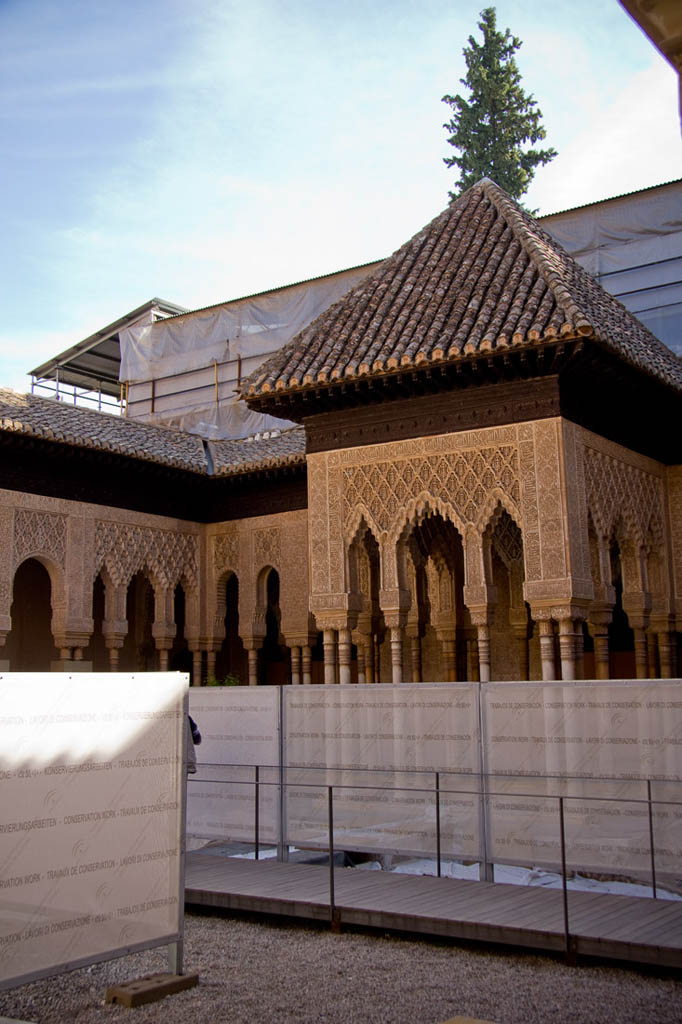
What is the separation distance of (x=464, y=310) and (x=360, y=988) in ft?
27.0

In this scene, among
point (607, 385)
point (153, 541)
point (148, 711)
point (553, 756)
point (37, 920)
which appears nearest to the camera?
point (37, 920)

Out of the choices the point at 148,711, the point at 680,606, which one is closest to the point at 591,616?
the point at 680,606

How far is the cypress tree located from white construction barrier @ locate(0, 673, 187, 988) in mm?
22346

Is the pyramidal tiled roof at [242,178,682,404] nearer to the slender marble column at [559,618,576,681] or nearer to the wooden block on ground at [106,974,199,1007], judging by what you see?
the slender marble column at [559,618,576,681]

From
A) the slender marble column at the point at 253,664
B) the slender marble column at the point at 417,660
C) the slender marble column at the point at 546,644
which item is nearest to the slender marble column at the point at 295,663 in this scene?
the slender marble column at the point at 253,664

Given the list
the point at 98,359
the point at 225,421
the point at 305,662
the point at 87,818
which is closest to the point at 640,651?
the point at 305,662

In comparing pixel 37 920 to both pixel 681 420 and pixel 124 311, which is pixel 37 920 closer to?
pixel 681 420

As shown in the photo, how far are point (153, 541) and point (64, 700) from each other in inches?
456

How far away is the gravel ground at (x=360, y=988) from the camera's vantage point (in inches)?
218

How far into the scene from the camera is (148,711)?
603cm

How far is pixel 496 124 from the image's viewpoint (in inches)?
1045

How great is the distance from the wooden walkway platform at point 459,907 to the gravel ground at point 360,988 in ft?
0.42

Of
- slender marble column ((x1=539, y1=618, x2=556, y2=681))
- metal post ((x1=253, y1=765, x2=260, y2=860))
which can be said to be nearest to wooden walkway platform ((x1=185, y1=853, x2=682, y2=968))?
metal post ((x1=253, y1=765, x2=260, y2=860))

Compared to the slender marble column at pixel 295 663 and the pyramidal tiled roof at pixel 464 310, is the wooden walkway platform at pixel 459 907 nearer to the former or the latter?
the pyramidal tiled roof at pixel 464 310
